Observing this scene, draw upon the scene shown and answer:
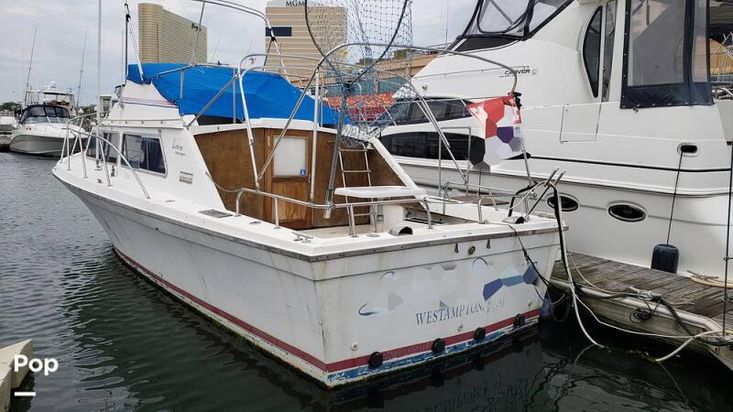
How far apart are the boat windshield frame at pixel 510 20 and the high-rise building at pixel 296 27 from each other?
11.9 feet

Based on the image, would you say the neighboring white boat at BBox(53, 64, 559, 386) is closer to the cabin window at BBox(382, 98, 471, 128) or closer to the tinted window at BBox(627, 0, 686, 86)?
the tinted window at BBox(627, 0, 686, 86)

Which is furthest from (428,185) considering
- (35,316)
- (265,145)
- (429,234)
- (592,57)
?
(35,316)

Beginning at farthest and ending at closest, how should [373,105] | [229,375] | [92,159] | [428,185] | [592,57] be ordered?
[428,185], [92,159], [592,57], [373,105], [229,375]

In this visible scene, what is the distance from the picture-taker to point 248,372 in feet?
16.7

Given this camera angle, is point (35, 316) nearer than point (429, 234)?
No

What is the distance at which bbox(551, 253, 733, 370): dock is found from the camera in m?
5.31

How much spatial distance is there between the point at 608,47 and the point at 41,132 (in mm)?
33547

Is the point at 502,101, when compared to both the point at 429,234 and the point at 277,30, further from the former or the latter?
the point at 277,30

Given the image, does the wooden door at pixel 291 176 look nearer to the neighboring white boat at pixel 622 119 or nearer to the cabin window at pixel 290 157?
the cabin window at pixel 290 157

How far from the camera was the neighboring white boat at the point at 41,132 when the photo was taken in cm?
3281

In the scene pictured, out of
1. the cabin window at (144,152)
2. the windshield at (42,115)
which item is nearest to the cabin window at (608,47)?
the cabin window at (144,152)

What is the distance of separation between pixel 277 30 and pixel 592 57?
4.94m

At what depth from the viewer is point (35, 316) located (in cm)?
655

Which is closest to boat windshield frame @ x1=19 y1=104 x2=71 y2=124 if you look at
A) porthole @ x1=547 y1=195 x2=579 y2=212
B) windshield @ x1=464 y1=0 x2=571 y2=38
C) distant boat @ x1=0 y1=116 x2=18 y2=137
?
distant boat @ x1=0 y1=116 x2=18 y2=137
